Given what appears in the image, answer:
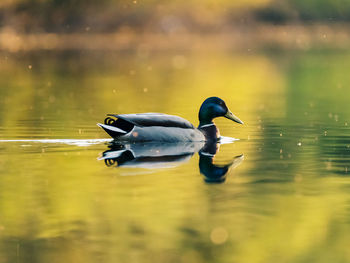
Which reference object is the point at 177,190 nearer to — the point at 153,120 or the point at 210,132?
the point at 153,120

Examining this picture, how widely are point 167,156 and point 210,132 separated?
274 centimetres

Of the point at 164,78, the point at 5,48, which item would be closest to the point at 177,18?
the point at 5,48

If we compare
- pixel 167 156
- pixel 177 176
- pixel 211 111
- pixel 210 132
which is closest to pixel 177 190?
pixel 177 176

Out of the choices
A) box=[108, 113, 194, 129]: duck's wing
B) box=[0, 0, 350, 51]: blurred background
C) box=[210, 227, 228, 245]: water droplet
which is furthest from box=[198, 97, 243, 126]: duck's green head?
box=[0, 0, 350, 51]: blurred background

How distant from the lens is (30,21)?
89.0 metres

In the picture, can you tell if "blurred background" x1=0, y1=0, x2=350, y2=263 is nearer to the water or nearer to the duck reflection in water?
the water

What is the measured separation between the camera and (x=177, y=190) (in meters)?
12.8

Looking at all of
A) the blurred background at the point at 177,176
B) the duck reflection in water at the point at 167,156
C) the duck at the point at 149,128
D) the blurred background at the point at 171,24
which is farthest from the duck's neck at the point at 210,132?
the blurred background at the point at 171,24

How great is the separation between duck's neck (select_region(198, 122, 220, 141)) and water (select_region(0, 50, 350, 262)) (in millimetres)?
509

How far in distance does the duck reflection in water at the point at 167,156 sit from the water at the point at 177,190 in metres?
0.08

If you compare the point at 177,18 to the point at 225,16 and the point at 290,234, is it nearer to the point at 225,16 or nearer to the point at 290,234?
the point at 225,16

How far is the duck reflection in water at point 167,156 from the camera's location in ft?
49.0

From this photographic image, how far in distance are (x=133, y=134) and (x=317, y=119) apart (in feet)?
21.6

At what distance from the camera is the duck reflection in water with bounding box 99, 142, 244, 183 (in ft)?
49.0
